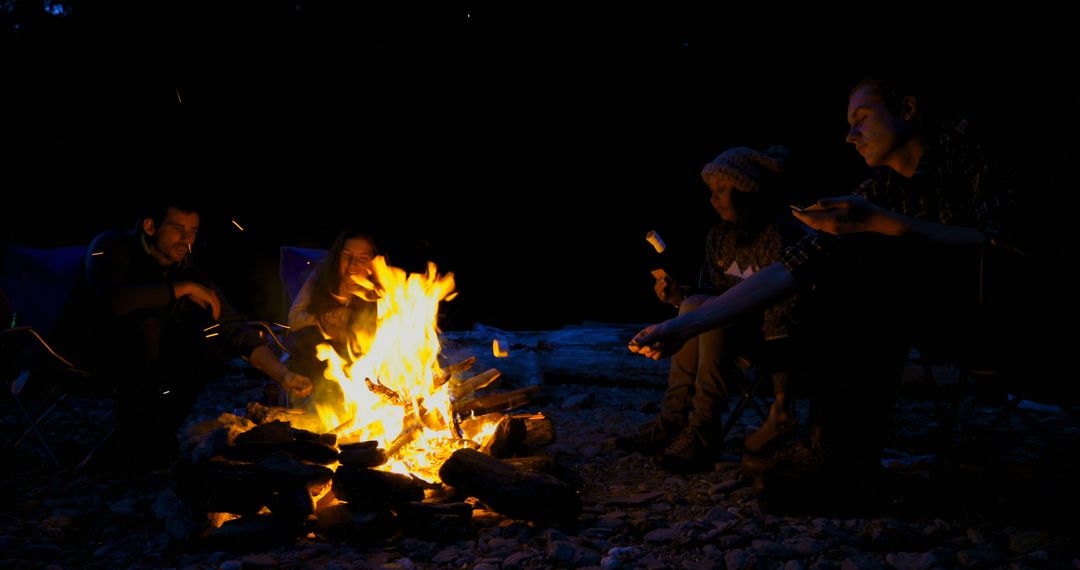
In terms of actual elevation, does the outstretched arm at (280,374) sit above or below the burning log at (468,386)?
above

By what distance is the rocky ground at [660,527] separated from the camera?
237 cm

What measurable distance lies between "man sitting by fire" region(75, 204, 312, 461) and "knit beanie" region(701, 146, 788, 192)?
118 inches

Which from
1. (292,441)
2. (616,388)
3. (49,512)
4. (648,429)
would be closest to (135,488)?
(49,512)

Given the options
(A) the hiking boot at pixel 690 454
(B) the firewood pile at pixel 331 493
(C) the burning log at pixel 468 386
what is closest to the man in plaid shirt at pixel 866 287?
(A) the hiking boot at pixel 690 454

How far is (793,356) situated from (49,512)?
382cm

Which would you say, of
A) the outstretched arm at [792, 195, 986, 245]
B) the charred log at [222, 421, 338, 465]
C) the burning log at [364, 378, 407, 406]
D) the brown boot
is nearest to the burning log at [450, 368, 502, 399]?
the burning log at [364, 378, 407, 406]

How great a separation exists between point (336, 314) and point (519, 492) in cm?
266

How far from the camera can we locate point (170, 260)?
4.16 m

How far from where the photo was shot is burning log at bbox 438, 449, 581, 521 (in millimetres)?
2801

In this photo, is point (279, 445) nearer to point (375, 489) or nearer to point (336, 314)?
point (375, 489)

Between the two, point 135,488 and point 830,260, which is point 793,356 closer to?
point 830,260

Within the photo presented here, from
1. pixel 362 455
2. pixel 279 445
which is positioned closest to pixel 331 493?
pixel 362 455

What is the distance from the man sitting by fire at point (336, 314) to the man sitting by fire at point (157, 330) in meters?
0.50

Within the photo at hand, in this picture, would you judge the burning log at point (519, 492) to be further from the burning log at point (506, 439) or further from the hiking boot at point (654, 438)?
the hiking boot at point (654, 438)
